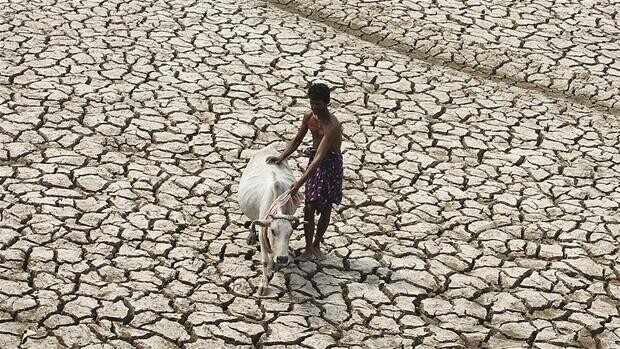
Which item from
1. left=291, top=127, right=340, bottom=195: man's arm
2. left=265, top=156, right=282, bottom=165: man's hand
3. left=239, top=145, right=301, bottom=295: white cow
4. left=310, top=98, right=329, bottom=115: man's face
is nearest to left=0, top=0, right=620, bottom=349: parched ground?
left=239, top=145, right=301, bottom=295: white cow

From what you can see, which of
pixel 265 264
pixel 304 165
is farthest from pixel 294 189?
pixel 304 165

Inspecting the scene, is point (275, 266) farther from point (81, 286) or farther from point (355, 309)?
point (81, 286)

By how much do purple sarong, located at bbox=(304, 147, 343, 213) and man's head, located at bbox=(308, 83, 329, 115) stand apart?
1.30 feet

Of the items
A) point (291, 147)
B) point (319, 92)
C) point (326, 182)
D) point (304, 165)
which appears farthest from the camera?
point (304, 165)

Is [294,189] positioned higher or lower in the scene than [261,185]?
higher

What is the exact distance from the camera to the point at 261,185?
29.1ft

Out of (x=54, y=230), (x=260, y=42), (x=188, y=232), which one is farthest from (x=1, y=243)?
(x=260, y=42)

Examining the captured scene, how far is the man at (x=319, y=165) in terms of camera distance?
8.49 m

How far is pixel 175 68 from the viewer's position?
12.7m

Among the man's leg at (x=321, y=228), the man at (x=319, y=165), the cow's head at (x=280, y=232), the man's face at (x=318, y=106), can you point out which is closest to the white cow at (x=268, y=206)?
the cow's head at (x=280, y=232)

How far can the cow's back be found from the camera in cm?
862

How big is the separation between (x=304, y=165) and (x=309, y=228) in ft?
5.98

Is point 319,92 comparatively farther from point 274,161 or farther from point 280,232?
point 280,232

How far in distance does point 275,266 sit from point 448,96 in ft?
14.5
